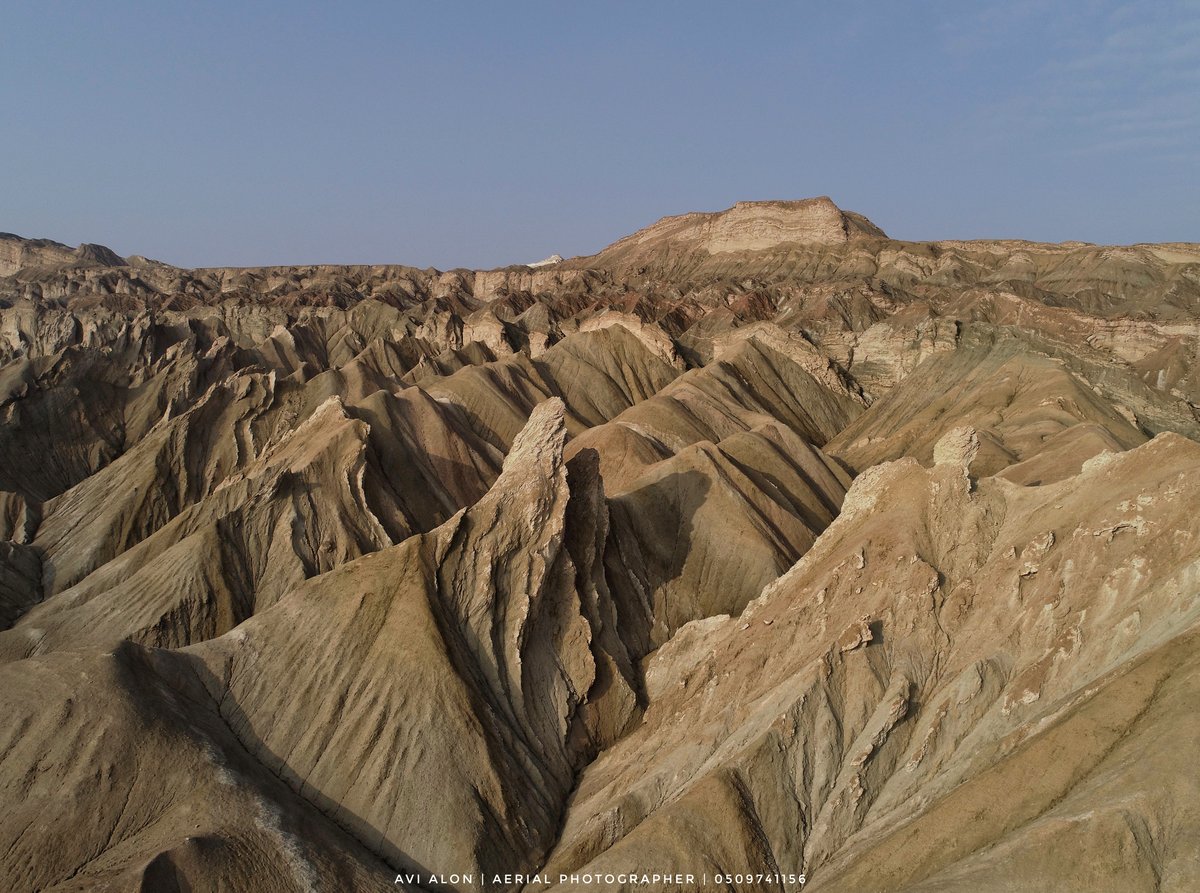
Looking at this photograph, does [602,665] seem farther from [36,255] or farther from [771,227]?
[36,255]

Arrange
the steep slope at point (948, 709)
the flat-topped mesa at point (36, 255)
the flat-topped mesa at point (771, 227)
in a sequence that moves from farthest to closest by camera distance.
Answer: the flat-topped mesa at point (36, 255) < the flat-topped mesa at point (771, 227) < the steep slope at point (948, 709)

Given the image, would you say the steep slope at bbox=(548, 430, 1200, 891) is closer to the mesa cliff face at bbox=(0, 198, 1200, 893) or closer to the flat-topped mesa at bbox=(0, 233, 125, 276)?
the mesa cliff face at bbox=(0, 198, 1200, 893)

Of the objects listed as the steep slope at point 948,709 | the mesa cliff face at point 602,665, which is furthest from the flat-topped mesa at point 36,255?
the steep slope at point 948,709

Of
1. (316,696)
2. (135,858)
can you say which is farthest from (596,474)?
(135,858)

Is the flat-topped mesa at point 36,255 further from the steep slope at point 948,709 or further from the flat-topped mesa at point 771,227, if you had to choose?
the steep slope at point 948,709

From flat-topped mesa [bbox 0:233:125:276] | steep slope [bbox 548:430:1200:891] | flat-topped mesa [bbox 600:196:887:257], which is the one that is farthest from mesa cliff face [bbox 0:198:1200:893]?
flat-topped mesa [bbox 0:233:125:276]

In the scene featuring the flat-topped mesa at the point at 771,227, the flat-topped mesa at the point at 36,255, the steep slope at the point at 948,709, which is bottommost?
the steep slope at the point at 948,709

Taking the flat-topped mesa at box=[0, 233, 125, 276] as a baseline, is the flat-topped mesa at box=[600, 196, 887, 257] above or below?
below

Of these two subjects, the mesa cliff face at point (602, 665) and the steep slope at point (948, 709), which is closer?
the steep slope at point (948, 709)

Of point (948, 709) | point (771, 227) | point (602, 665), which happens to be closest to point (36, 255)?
point (771, 227)
